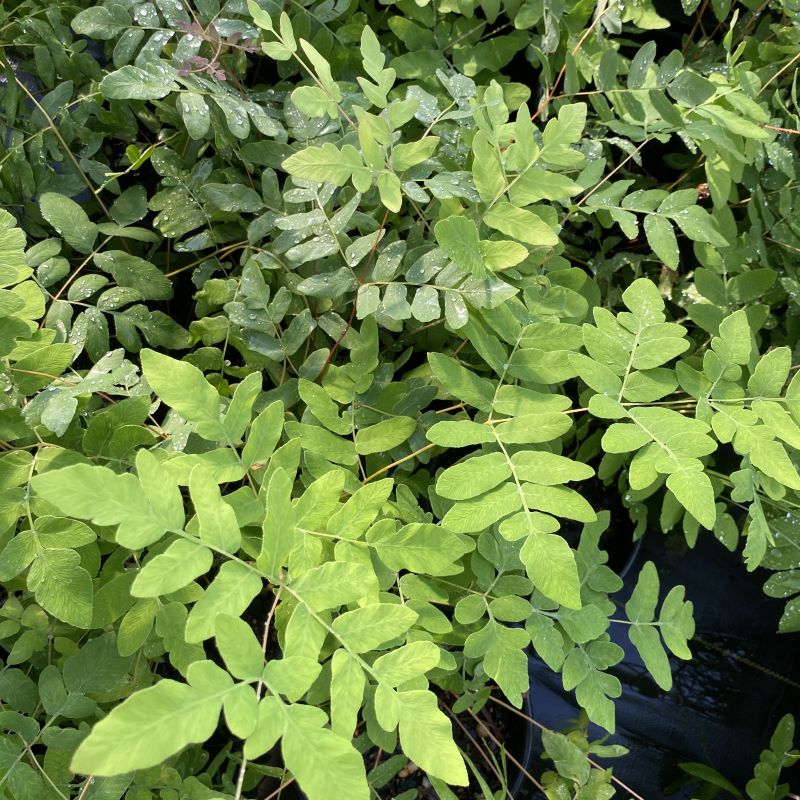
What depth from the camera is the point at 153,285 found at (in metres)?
1.07

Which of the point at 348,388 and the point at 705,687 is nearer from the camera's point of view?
the point at 348,388

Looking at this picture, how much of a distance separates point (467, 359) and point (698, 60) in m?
0.80

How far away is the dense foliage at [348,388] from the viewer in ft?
1.98

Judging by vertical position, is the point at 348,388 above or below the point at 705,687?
above

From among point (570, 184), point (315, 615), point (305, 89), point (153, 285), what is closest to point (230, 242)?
point (153, 285)

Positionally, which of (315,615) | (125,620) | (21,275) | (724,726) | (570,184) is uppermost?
(570,184)

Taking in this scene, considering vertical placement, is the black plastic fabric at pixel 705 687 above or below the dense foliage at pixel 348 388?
below

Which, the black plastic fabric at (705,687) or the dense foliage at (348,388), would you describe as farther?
the black plastic fabric at (705,687)

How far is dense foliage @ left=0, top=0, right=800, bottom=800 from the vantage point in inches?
23.7

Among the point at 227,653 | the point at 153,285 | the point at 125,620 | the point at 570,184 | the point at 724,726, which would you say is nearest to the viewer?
the point at 227,653

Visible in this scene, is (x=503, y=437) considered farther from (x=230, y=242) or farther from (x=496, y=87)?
(x=230, y=242)

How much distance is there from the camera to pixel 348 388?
0.97m

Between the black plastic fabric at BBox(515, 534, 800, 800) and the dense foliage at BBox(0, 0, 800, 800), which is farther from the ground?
the dense foliage at BBox(0, 0, 800, 800)

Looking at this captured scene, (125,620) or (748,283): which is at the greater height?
(748,283)
